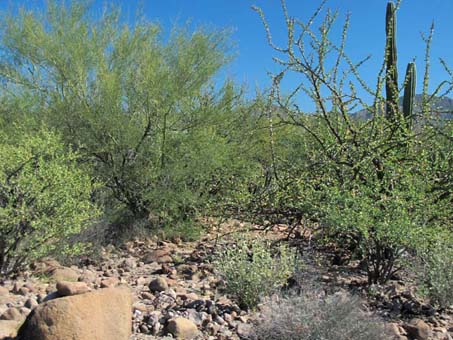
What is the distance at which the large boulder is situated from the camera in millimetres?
3611

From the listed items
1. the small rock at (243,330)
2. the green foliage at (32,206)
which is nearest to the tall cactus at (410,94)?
the small rock at (243,330)

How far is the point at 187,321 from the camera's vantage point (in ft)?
14.1

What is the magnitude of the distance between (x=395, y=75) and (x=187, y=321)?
4.76 m

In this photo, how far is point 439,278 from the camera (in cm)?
500

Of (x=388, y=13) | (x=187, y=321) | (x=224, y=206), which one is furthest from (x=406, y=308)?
(x=388, y=13)

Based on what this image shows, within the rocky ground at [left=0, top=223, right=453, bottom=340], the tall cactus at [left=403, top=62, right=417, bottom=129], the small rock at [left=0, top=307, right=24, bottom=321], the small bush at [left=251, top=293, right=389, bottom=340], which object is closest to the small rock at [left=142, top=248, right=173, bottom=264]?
the rocky ground at [left=0, top=223, right=453, bottom=340]

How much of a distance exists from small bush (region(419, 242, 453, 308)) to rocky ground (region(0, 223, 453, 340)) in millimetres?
134

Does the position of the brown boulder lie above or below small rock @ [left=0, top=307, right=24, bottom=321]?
above

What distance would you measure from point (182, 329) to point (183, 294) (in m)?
1.03

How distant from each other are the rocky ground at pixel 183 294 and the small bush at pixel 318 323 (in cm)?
28

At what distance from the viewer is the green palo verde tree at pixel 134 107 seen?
8.59m

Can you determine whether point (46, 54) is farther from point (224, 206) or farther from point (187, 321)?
point (187, 321)

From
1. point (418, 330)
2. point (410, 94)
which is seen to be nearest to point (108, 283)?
point (418, 330)

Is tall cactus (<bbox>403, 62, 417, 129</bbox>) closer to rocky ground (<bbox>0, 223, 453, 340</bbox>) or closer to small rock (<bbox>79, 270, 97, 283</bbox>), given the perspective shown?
rocky ground (<bbox>0, 223, 453, 340</bbox>)
